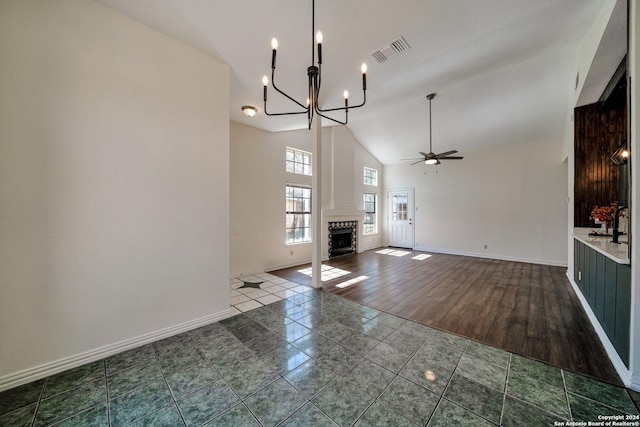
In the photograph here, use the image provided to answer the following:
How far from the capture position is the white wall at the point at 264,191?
4543 millimetres

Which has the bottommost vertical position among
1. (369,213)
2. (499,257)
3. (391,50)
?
(499,257)

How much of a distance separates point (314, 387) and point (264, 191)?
3884 millimetres

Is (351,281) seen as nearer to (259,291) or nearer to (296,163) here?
(259,291)

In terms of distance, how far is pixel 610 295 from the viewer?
2.13 m

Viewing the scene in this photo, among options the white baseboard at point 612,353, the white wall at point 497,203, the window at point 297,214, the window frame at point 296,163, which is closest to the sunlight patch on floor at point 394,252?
the white wall at point 497,203

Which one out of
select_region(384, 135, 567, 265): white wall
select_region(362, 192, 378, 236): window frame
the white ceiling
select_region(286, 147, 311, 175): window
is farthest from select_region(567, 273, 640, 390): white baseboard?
select_region(286, 147, 311, 175): window

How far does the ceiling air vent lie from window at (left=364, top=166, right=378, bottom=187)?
5.00 m

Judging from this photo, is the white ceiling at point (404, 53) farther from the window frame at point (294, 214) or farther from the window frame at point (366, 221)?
the window frame at point (366, 221)

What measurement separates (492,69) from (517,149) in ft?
10.6

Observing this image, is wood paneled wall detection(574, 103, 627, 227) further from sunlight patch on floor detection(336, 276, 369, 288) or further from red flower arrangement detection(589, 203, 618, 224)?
sunlight patch on floor detection(336, 276, 369, 288)

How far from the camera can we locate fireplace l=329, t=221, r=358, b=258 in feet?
21.0

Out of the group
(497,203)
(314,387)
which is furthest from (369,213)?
(314,387)

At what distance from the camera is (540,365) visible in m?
1.94

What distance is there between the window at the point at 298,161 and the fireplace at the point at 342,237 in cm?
165
